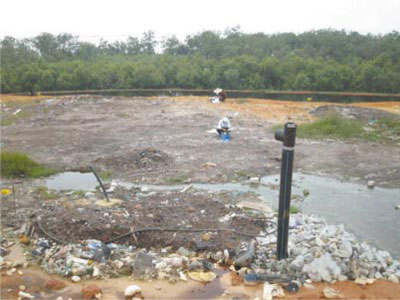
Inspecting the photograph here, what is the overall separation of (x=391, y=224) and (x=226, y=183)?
3.33m

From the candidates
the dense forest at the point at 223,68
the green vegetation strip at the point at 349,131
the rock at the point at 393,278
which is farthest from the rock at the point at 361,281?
the dense forest at the point at 223,68

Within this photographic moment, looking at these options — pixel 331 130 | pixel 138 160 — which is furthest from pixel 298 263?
pixel 331 130

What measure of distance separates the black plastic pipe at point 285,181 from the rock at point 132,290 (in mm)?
1733

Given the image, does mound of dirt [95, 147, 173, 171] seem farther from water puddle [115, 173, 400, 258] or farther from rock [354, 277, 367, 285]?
rock [354, 277, 367, 285]

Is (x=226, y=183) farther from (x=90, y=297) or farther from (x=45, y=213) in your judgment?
(x=90, y=297)

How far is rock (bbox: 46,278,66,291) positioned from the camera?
4209mm

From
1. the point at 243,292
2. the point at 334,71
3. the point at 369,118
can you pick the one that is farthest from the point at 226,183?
the point at 334,71

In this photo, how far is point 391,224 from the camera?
6.16 meters

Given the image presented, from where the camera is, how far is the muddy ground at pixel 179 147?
8969 mm

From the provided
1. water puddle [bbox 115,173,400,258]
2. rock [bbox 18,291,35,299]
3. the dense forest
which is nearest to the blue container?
water puddle [bbox 115,173,400,258]

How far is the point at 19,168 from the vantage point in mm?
8531

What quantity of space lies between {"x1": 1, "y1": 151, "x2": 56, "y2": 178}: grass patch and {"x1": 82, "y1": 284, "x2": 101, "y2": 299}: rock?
521 cm

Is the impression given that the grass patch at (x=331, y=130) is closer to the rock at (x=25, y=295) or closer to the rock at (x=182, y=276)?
the rock at (x=182, y=276)

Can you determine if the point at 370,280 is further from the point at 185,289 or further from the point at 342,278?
the point at 185,289
